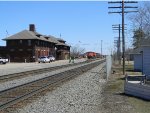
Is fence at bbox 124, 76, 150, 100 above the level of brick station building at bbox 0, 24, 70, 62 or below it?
below

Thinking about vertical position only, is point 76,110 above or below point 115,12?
below

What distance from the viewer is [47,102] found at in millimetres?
18094

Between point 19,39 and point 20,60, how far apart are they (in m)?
6.25

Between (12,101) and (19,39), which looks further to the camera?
(19,39)

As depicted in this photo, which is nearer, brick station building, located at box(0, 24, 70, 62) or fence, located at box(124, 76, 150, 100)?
fence, located at box(124, 76, 150, 100)

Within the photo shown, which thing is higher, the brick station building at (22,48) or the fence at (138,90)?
the brick station building at (22,48)

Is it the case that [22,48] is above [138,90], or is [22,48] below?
above

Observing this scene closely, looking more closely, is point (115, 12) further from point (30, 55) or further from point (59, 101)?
point (30, 55)

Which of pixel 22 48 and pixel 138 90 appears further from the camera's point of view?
pixel 22 48

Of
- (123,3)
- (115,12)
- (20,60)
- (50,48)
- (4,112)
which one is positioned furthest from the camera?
(50,48)

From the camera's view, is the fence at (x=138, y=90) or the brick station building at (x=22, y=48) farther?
the brick station building at (x=22, y=48)

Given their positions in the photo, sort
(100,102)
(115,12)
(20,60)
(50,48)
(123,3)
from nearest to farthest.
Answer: (100,102)
(123,3)
(115,12)
(20,60)
(50,48)

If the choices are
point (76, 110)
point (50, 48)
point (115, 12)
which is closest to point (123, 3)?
point (115, 12)

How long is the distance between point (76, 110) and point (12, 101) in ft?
12.5
